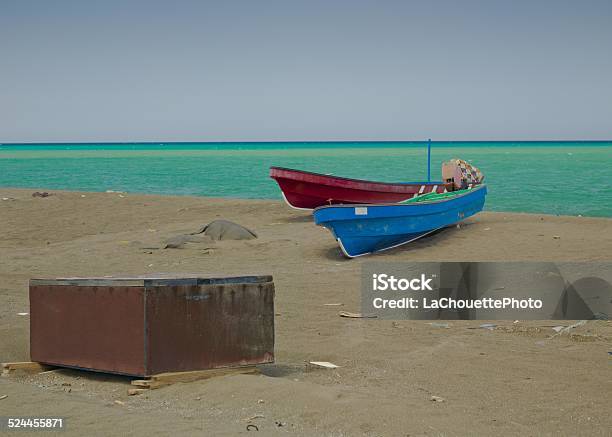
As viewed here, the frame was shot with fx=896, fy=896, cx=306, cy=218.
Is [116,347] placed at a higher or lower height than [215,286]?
lower

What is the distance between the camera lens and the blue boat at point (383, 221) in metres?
15.2

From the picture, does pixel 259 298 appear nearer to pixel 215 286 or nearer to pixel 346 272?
pixel 215 286

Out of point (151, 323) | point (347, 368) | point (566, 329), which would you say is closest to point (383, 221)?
point (566, 329)

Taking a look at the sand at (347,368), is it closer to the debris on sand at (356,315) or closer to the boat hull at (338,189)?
the debris on sand at (356,315)

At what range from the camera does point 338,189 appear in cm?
2077

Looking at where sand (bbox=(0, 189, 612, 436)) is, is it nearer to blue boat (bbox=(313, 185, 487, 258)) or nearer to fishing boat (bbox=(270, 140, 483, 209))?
blue boat (bbox=(313, 185, 487, 258))

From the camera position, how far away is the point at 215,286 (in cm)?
742

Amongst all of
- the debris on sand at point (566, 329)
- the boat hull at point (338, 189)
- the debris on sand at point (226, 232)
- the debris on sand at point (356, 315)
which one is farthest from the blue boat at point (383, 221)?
the debris on sand at point (566, 329)

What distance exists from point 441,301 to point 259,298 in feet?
16.1

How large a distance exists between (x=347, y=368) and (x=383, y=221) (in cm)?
771

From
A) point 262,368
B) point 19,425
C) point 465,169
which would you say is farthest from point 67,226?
point 19,425

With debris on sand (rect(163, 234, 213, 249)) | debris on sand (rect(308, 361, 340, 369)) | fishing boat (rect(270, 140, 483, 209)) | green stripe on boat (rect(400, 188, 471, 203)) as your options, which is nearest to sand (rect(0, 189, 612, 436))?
debris on sand (rect(308, 361, 340, 369))

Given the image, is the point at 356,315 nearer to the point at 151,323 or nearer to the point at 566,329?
the point at 566,329

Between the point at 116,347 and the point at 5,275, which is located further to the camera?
the point at 5,275
